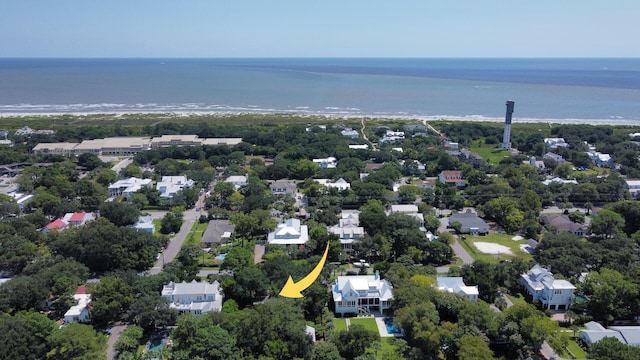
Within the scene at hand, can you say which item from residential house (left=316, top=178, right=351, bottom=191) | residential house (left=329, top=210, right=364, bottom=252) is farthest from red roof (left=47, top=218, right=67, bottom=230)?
residential house (left=316, top=178, right=351, bottom=191)

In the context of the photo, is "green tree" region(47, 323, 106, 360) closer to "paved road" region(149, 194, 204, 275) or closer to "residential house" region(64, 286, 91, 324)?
"residential house" region(64, 286, 91, 324)

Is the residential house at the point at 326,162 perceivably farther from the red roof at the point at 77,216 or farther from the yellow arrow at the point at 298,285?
the yellow arrow at the point at 298,285

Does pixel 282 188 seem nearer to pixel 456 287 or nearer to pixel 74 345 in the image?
pixel 456 287

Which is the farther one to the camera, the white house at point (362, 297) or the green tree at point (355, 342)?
the white house at point (362, 297)

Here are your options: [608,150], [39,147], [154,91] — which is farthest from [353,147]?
[154,91]

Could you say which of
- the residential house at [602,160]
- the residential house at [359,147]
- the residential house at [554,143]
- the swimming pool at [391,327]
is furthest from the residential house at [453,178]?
the swimming pool at [391,327]

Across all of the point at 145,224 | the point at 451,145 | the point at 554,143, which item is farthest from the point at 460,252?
the point at 554,143
